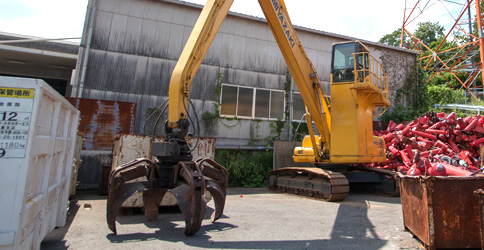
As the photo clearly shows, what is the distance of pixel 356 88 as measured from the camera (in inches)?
305

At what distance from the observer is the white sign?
2.42 m

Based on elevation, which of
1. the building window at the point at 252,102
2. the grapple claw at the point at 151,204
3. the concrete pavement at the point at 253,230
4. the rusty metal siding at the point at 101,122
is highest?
the building window at the point at 252,102

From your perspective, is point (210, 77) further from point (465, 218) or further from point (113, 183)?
point (465, 218)

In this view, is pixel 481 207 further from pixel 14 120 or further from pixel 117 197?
pixel 14 120

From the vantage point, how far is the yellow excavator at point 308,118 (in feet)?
15.0

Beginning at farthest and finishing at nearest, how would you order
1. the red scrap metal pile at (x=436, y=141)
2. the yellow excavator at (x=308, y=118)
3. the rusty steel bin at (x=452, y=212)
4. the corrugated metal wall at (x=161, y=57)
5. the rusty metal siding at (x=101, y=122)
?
the corrugated metal wall at (x=161, y=57) < the red scrap metal pile at (x=436, y=141) < the rusty metal siding at (x=101, y=122) < the yellow excavator at (x=308, y=118) < the rusty steel bin at (x=452, y=212)

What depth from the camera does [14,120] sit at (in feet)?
8.09

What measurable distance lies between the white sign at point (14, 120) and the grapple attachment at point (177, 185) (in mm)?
1953

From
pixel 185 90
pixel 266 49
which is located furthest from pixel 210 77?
pixel 185 90

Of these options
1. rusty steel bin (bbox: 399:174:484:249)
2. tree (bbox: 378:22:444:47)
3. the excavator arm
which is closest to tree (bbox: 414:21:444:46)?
tree (bbox: 378:22:444:47)

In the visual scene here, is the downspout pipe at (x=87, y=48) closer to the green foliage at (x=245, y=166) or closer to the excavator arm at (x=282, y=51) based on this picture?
the green foliage at (x=245, y=166)

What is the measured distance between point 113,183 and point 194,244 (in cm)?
154

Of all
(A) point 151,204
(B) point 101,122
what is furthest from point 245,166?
(A) point 151,204

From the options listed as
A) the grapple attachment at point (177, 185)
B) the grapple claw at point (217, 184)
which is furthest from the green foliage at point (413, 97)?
the grapple attachment at point (177, 185)
